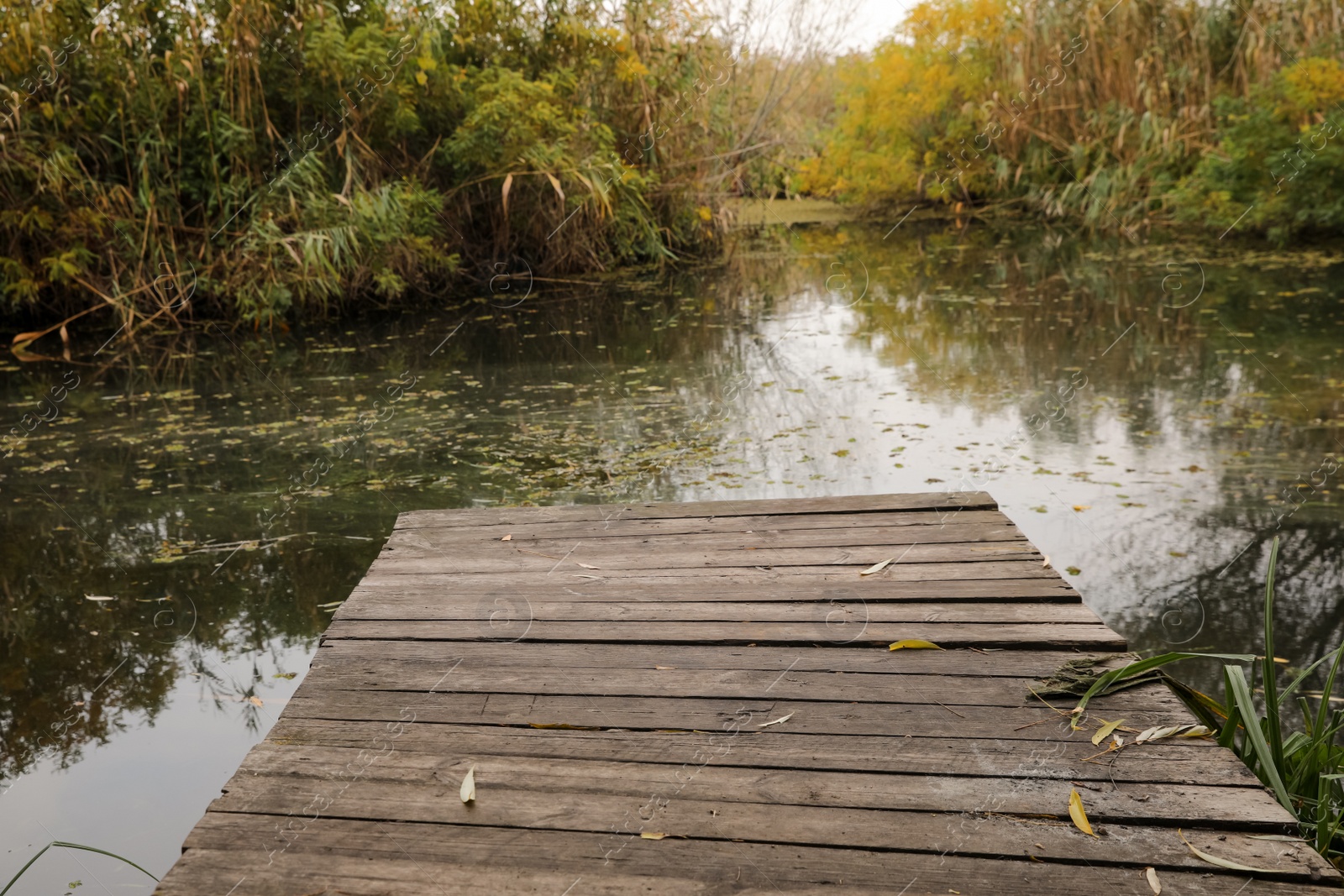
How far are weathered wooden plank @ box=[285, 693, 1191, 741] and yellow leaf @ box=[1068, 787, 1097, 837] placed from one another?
19 cm

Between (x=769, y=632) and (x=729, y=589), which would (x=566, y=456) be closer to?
(x=729, y=589)

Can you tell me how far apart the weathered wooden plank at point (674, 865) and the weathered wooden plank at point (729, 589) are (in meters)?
0.96

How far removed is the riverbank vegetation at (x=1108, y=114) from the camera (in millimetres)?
9844

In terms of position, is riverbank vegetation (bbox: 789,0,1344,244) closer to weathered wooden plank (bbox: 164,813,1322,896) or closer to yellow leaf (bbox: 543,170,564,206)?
yellow leaf (bbox: 543,170,564,206)

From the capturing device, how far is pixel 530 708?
201 centimetres

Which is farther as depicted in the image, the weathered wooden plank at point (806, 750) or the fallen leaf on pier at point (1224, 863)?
the weathered wooden plank at point (806, 750)

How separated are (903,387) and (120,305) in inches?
250

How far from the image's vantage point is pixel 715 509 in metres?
3.17

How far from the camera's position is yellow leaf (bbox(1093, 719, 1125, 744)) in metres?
1.79

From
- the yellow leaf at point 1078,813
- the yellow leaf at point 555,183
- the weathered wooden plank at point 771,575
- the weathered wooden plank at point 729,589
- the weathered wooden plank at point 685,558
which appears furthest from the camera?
the yellow leaf at point 555,183

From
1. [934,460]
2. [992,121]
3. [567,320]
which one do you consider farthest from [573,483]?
[992,121]

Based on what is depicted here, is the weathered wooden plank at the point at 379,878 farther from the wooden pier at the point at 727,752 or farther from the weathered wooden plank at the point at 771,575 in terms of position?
the weathered wooden plank at the point at 771,575

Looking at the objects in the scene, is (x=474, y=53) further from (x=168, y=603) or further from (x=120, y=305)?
(x=168, y=603)

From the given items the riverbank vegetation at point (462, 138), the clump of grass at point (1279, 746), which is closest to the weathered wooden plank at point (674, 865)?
the clump of grass at point (1279, 746)
